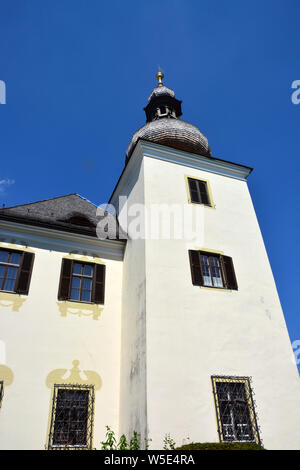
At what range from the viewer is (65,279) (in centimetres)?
1077

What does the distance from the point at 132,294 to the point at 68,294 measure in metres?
1.95

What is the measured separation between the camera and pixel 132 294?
10.4 m

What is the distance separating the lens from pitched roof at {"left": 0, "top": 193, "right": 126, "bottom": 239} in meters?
11.5

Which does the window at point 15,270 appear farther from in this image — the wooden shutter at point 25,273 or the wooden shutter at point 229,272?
the wooden shutter at point 229,272

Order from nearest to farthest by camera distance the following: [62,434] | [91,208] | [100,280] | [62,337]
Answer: [62,434]
[62,337]
[100,280]
[91,208]

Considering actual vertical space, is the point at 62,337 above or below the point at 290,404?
above

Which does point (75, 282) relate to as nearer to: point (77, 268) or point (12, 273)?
point (77, 268)

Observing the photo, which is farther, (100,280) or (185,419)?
(100,280)

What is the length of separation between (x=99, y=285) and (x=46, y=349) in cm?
256

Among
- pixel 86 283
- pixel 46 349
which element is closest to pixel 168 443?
pixel 46 349

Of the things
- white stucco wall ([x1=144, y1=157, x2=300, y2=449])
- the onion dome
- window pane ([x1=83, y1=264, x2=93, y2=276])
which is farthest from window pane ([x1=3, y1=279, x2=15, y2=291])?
the onion dome

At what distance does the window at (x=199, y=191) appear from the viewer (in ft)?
41.0
